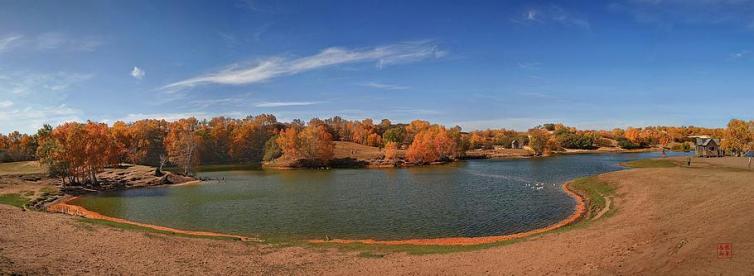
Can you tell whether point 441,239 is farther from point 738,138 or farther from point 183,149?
point 738,138

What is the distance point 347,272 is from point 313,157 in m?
112

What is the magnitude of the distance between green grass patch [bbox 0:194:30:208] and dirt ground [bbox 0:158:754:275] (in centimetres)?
2045

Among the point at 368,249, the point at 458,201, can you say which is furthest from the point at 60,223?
the point at 458,201

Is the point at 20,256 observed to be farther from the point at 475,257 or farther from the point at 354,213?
the point at 354,213

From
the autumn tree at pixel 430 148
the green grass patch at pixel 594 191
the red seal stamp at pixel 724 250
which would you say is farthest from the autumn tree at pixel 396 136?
the red seal stamp at pixel 724 250

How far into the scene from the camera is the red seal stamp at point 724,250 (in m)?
18.0

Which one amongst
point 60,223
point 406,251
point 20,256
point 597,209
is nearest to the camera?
point 20,256

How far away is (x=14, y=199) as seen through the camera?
5103 centimetres

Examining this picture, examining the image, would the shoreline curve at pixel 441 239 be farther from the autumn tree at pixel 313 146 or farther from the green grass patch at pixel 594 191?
the autumn tree at pixel 313 146

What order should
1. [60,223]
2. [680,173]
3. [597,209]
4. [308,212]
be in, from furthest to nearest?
[680,173], [308,212], [597,209], [60,223]

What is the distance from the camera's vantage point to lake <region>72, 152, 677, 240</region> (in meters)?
37.8

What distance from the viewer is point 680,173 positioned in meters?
51.5

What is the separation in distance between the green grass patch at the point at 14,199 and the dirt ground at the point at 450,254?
20.5 metres

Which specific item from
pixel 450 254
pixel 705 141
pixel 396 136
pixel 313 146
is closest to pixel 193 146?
pixel 313 146
